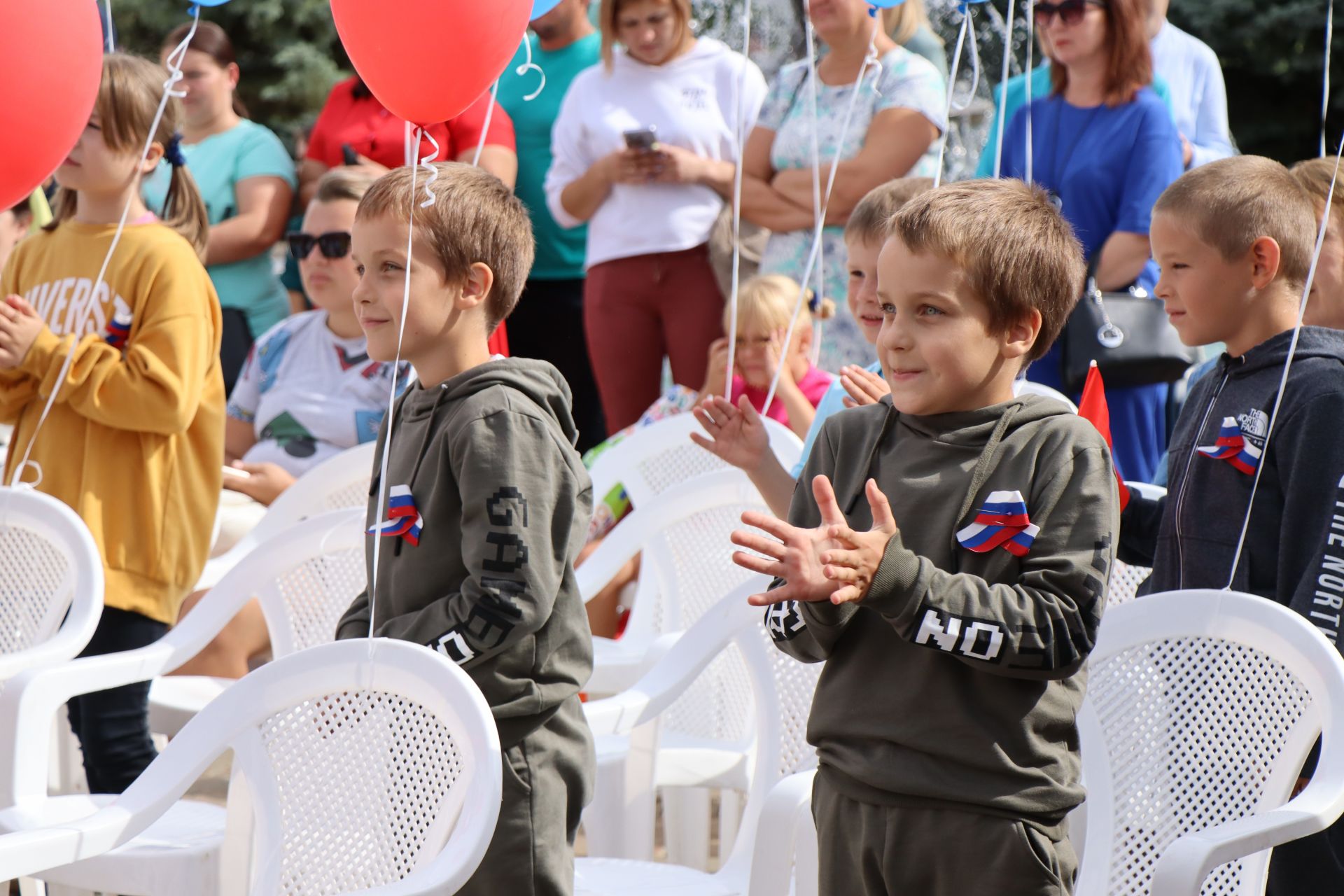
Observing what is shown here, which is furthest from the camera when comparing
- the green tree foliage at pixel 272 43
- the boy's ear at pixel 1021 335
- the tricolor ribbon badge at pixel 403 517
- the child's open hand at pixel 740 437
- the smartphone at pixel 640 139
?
the green tree foliage at pixel 272 43

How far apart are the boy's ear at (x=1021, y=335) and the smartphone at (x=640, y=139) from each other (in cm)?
271

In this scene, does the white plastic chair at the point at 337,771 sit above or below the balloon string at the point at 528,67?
below

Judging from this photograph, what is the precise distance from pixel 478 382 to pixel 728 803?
126 centimetres

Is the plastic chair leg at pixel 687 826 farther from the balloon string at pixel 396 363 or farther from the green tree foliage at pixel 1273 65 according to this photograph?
the green tree foliage at pixel 1273 65

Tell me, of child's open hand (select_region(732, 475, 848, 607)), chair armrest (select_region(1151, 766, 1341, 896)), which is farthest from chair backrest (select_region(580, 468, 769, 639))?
child's open hand (select_region(732, 475, 848, 607))

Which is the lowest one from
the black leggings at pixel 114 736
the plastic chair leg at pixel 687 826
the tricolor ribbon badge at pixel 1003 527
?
the plastic chair leg at pixel 687 826

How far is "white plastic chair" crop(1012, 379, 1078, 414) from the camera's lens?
6.00ft

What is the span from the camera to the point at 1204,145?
4578 millimetres

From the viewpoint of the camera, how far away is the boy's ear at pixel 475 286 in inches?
87.7

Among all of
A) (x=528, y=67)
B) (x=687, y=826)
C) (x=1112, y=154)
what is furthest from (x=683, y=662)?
(x=528, y=67)

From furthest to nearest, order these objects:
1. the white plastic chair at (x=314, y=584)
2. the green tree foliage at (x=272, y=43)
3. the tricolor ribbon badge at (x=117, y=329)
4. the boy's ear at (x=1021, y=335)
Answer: the green tree foliage at (x=272, y=43)
the tricolor ribbon badge at (x=117, y=329)
the white plastic chair at (x=314, y=584)
the boy's ear at (x=1021, y=335)

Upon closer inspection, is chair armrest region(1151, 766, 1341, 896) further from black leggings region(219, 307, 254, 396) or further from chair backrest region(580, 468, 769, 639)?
black leggings region(219, 307, 254, 396)

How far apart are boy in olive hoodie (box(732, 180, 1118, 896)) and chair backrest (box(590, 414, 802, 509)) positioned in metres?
1.83

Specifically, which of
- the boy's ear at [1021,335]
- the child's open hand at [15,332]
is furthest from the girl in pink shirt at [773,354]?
the boy's ear at [1021,335]
